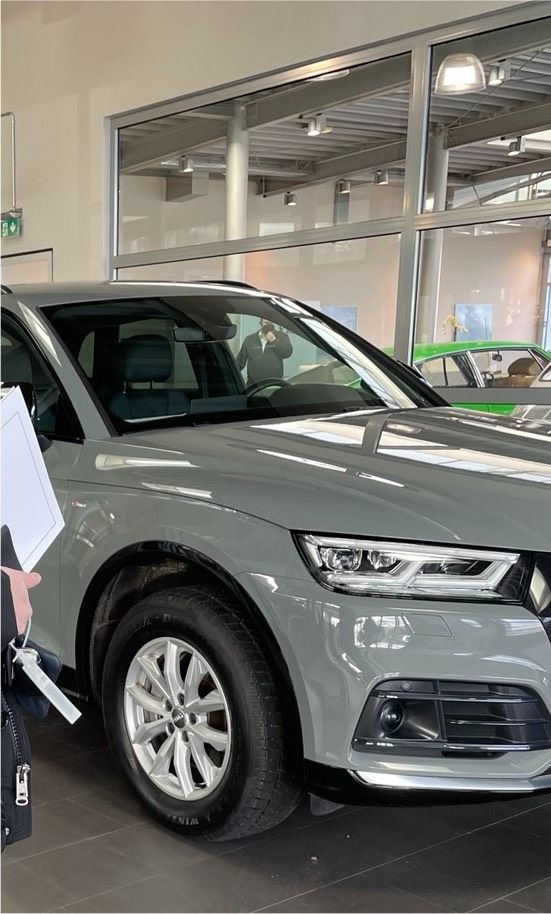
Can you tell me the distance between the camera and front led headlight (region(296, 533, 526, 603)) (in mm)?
2305

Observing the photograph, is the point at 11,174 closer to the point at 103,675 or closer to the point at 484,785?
the point at 103,675

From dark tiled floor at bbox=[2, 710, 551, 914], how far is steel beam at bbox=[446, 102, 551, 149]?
4.38m

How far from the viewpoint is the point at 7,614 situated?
138cm

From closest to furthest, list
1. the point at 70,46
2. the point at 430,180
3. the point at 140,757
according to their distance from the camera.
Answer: the point at 140,757, the point at 430,180, the point at 70,46

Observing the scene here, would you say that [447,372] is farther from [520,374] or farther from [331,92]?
[331,92]

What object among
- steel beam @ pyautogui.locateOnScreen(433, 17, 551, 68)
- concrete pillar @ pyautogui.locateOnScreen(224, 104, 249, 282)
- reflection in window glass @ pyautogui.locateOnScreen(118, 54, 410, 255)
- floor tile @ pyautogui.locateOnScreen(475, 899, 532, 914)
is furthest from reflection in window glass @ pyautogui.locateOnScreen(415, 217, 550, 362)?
floor tile @ pyautogui.locateOnScreen(475, 899, 532, 914)

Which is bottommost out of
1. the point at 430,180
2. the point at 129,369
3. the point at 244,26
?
the point at 129,369

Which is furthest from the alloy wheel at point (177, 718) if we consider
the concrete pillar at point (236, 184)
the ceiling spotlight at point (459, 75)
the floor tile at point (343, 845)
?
the concrete pillar at point (236, 184)

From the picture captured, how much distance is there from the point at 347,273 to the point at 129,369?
4240 millimetres

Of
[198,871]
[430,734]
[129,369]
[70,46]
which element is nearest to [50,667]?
[430,734]

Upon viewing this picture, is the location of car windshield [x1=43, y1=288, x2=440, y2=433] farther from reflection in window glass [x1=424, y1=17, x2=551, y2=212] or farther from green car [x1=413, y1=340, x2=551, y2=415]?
reflection in window glass [x1=424, y1=17, x2=551, y2=212]

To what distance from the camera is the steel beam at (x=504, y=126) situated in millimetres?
6152

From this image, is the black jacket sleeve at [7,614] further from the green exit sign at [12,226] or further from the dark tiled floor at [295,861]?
the green exit sign at [12,226]

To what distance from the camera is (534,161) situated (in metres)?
6.14
